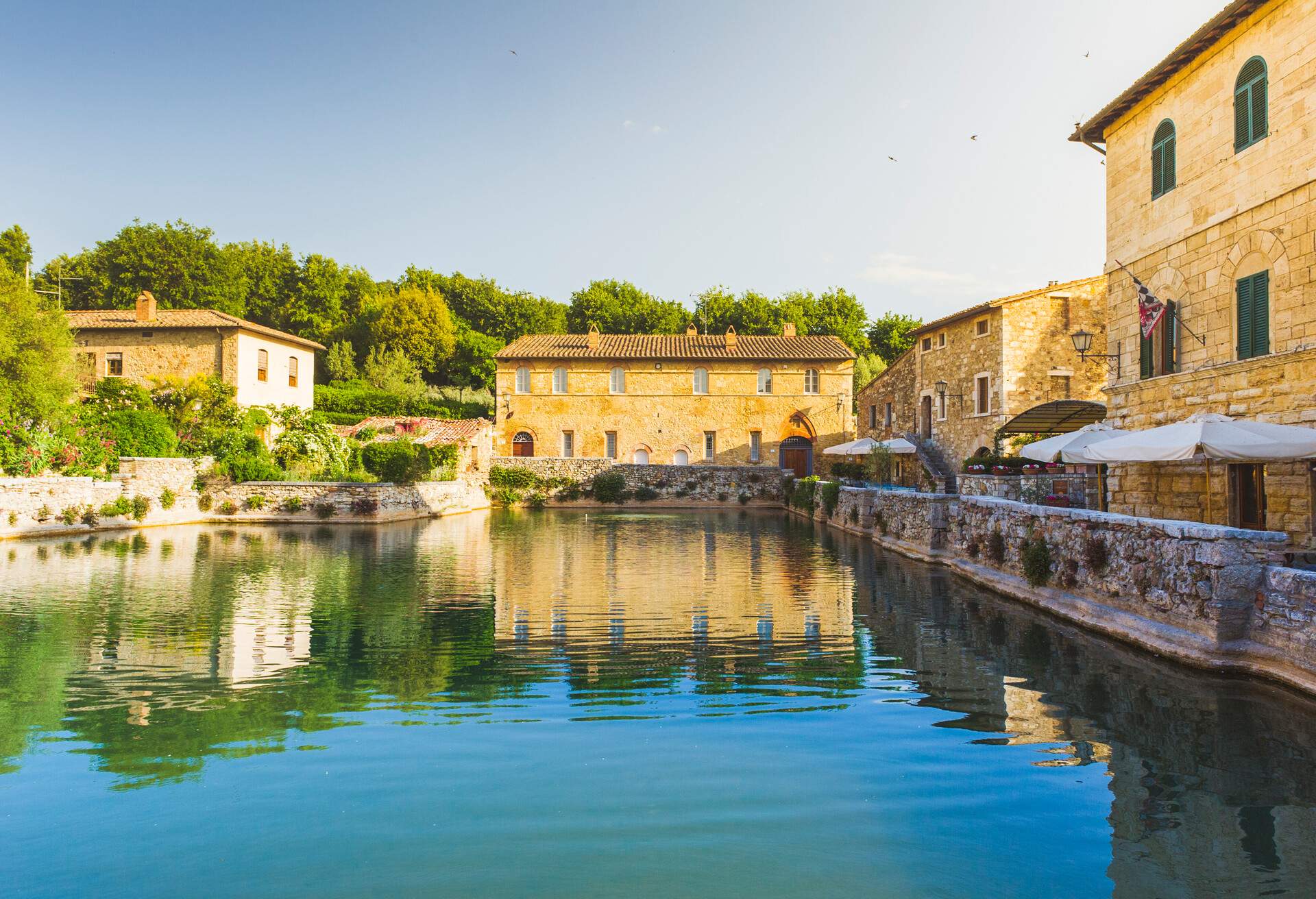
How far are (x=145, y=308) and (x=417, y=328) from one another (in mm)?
16614

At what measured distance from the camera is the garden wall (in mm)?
6762

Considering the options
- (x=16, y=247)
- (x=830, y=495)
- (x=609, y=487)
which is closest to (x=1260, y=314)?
(x=830, y=495)

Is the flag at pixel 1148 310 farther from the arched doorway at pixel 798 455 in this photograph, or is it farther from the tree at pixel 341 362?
the tree at pixel 341 362

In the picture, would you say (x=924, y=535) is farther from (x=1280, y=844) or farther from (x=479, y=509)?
(x=479, y=509)

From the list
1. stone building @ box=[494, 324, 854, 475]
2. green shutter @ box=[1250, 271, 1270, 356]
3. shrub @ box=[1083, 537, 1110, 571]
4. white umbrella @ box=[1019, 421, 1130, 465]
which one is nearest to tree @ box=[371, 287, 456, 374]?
stone building @ box=[494, 324, 854, 475]

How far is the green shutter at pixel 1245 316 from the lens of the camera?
11.3 meters

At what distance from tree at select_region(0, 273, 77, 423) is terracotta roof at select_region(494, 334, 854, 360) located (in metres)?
18.9

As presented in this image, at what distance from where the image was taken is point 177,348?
31109 millimetres

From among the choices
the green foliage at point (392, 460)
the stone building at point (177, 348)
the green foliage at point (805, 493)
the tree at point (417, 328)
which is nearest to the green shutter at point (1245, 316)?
the green foliage at point (805, 493)

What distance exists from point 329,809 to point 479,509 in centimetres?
2795

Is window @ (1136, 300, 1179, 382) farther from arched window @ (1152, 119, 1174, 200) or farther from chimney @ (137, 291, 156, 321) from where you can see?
chimney @ (137, 291, 156, 321)

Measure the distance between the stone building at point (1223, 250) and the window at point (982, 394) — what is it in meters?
10.2

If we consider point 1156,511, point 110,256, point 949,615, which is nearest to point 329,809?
point 949,615

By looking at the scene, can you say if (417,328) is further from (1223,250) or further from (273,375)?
(1223,250)
